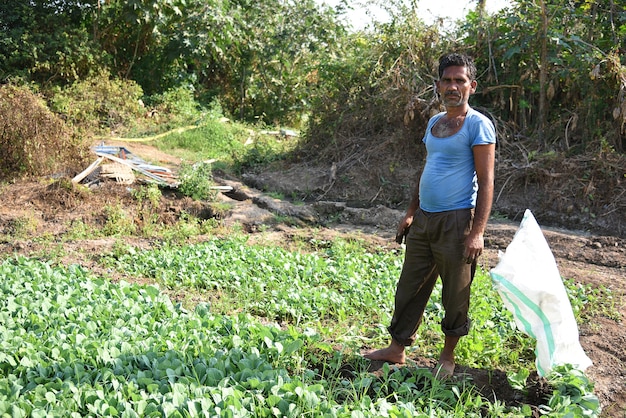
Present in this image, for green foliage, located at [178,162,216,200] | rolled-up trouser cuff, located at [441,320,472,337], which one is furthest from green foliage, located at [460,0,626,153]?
rolled-up trouser cuff, located at [441,320,472,337]

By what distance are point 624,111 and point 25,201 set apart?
27.8 ft

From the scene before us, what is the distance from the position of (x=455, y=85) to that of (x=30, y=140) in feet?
24.2

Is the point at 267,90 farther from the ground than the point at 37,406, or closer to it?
farther from the ground

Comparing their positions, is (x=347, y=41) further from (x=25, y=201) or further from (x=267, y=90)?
(x=25, y=201)

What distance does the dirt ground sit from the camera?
17.3 feet

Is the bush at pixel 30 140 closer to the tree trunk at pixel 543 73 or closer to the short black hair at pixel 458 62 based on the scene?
the short black hair at pixel 458 62

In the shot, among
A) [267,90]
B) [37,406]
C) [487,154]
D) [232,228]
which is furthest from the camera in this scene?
[267,90]

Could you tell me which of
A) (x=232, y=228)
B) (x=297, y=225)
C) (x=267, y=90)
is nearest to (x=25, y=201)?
(x=232, y=228)

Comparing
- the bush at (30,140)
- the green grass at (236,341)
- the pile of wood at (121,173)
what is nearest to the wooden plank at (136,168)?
the pile of wood at (121,173)

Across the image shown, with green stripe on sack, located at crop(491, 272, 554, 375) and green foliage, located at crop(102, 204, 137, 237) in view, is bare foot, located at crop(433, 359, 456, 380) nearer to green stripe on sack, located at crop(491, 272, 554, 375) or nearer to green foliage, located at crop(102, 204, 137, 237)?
green stripe on sack, located at crop(491, 272, 554, 375)

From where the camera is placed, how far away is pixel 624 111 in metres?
8.25

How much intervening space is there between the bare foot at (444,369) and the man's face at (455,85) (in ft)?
5.05

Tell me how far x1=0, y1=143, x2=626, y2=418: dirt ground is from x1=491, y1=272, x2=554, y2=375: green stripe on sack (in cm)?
80

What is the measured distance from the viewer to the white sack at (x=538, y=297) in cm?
321
